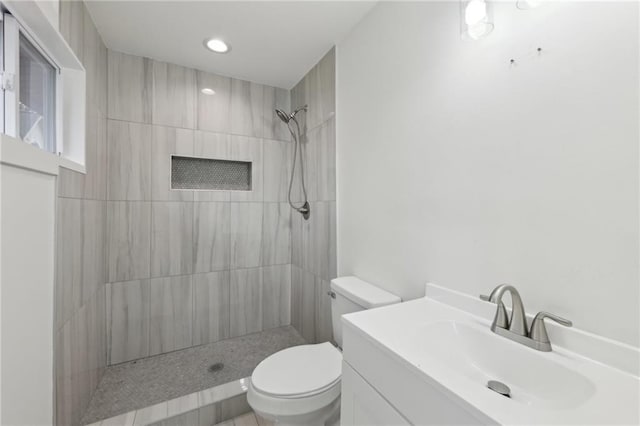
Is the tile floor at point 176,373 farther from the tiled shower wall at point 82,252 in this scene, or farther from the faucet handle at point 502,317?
the faucet handle at point 502,317

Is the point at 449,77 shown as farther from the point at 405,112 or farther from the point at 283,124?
the point at 283,124

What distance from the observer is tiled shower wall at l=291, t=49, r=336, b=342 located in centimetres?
188

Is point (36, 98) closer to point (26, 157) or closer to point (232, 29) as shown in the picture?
point (26, 157)

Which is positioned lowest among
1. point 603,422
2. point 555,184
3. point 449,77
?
point 603,422

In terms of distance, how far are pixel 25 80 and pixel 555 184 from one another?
6.60 feet

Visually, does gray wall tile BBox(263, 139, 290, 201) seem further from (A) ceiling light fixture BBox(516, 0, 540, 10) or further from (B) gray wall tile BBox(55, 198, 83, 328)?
(A) ceiling light fixture BBox(516, 0, 540, 10)

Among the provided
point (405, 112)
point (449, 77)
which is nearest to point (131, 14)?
point (405, 112)

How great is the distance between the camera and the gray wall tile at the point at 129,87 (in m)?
1.89

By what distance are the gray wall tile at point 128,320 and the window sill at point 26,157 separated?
45.2 inches

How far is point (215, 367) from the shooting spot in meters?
1.90

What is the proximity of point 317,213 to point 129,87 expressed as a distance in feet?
5.40

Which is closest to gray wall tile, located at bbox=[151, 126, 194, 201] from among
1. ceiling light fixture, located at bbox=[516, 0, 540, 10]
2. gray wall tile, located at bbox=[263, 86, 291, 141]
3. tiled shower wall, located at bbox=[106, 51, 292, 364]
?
tiled shower wall, located at bbox=[106, 51, 292, 364]

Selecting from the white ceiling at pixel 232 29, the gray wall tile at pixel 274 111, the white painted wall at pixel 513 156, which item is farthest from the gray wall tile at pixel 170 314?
the white ceiling at pixel 232 29

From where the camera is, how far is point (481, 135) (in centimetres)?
97
